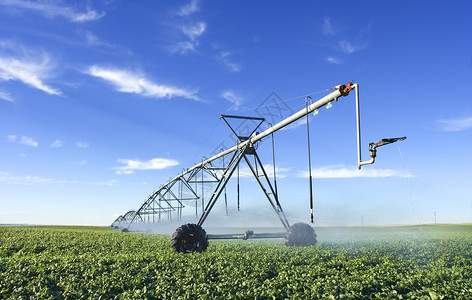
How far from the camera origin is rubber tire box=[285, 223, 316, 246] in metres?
18.7

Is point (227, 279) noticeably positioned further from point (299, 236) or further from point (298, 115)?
point (299, 236)

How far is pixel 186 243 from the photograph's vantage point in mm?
16750

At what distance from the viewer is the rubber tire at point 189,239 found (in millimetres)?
16497

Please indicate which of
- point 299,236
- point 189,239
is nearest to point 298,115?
point 299,236

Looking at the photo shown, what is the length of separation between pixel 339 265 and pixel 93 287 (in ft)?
29.3

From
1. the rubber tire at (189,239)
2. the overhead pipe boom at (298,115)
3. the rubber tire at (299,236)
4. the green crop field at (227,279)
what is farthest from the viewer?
the rubber tire at (299,236)

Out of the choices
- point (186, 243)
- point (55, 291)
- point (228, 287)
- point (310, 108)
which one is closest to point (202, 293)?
point (228, 287)

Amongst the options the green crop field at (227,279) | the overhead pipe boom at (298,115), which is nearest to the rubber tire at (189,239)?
the green crop field at (227,279)

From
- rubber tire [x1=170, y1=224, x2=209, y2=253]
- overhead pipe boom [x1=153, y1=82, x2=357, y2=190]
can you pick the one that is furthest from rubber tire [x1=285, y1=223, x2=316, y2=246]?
overhead pipe boom [x1=153, y1=82, x2=357, y2=190]

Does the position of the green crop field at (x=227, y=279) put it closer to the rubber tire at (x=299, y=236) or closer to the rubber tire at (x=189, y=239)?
the rubber tire at (x=189, y=239)

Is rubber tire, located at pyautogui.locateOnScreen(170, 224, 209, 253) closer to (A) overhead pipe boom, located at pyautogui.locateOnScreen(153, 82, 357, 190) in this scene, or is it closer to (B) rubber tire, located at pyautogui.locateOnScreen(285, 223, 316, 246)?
(B) rubber tire, located at pyautogui.locateOnScreen(285, 223, 316, 246)

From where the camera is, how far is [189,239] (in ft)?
55.3

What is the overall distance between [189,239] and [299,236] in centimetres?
652

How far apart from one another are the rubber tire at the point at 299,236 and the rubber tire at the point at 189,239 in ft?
16.8
